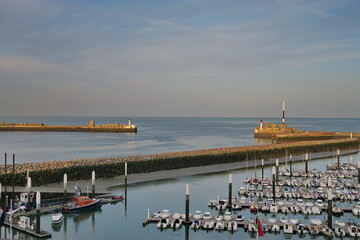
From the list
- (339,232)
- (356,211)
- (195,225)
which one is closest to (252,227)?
(195,225)

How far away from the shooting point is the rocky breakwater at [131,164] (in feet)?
174

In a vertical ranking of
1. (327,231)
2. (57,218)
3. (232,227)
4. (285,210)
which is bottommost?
(232,227)

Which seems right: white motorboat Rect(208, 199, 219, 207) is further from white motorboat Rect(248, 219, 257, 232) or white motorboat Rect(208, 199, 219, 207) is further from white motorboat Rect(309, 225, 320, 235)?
white motorboat Rect(309, 225, 320, 235)

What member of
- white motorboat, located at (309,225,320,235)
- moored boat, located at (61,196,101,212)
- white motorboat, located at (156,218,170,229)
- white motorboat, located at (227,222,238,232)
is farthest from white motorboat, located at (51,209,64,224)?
white motorboat, located at (309,225,320,235)

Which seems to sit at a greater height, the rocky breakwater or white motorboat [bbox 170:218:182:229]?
the rocky breakwater

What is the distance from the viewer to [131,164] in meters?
63.4

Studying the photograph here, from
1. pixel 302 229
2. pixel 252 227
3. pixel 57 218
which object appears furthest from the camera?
pixel 57 218

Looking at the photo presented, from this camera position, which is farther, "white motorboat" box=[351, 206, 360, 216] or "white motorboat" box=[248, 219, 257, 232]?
"white motorboat" box=[351, 206, 360, 216]

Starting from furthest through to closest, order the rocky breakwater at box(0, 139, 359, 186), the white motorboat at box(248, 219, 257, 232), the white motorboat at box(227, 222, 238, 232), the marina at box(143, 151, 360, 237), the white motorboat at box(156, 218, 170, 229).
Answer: the rocky breakwater at box(0, 139, 359, 186) → the white motorboat at box(156, 218, 170, 229) → the white motorboat at box(227, 222, 238, 232) → the white motorboat at box(248, 219, 257, 232) → the marina at box(143, 151, 360, 237)

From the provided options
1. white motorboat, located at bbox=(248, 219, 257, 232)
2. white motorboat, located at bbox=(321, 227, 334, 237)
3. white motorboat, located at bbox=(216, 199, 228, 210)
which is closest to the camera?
white motorboat, located at bbox=(321, 227, 334, 237)

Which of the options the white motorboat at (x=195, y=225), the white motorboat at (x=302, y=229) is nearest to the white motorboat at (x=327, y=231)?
the white motorboat at (x=302, y=229)

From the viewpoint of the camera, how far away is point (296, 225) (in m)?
36.9

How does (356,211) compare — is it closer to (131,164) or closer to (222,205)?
(222,205)

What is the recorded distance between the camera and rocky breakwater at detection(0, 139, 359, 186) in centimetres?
5303
